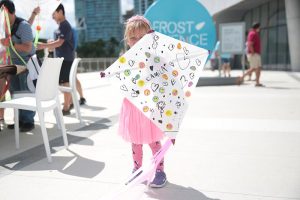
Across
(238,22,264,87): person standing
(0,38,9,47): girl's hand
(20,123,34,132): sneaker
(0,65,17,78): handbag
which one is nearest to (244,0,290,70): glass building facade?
(238,22,264,87): person standing

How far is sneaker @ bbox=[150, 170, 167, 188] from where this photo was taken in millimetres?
2861

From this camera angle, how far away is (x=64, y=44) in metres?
6.21

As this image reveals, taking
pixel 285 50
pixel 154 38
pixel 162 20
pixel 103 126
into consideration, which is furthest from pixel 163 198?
pixel 285 50

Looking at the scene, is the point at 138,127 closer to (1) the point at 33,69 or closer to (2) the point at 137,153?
(2) the point at 137,153

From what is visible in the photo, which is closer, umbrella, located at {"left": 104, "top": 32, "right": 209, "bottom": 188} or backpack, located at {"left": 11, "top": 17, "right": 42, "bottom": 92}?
umbrella, located at {"left": 104, "top": 32, "right": 209, "bottom": 188}

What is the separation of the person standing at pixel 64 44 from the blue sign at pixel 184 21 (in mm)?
4481

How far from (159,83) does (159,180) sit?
0.82 metres

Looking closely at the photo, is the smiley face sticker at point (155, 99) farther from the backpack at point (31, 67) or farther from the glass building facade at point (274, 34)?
the glass building facade at point (274, 34)

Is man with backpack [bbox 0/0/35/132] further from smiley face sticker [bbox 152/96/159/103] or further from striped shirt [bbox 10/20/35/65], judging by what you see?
smiley face sticker [bbox 152/96/159/103]

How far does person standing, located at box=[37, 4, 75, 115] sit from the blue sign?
4481mm

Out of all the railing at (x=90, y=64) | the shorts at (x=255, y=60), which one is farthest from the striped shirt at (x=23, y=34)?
the railing at (x=90, y=64)

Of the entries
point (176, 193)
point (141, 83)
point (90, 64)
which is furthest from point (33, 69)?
point (90, 64)

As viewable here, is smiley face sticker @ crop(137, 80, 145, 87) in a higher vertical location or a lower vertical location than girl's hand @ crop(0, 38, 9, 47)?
lower

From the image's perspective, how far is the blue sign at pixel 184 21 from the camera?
10.3 metres
